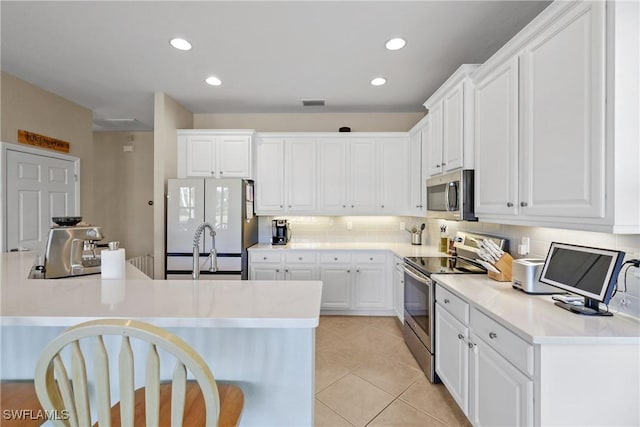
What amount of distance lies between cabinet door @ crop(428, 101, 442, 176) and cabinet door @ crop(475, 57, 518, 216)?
51 cm

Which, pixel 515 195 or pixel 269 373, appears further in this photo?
pixel 515 195

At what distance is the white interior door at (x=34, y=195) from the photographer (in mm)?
3107

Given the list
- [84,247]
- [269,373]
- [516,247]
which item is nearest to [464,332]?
[516,247]

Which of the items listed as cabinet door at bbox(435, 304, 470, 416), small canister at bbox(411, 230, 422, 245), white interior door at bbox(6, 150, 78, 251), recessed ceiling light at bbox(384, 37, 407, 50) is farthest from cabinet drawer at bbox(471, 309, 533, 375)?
white interior door at bbox(6, 150, 78, 251)

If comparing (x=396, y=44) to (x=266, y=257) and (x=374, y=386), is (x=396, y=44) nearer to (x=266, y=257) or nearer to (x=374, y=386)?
(x=266, y=257)

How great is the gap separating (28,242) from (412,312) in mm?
4247

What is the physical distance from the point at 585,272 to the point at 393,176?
262cm

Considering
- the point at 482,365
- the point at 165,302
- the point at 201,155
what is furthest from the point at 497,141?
the point at 201,155

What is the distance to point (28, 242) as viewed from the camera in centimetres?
330

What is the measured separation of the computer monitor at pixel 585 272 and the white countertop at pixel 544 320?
81 millimetres

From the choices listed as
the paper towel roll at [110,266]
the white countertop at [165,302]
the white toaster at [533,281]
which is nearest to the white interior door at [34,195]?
the white countertop at [165,302]

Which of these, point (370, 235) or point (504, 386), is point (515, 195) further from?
point (370, 235)

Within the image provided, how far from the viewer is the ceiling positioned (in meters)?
2.03

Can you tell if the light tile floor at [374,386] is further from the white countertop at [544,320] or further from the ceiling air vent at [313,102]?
the ceiling air vent at [313,102]
